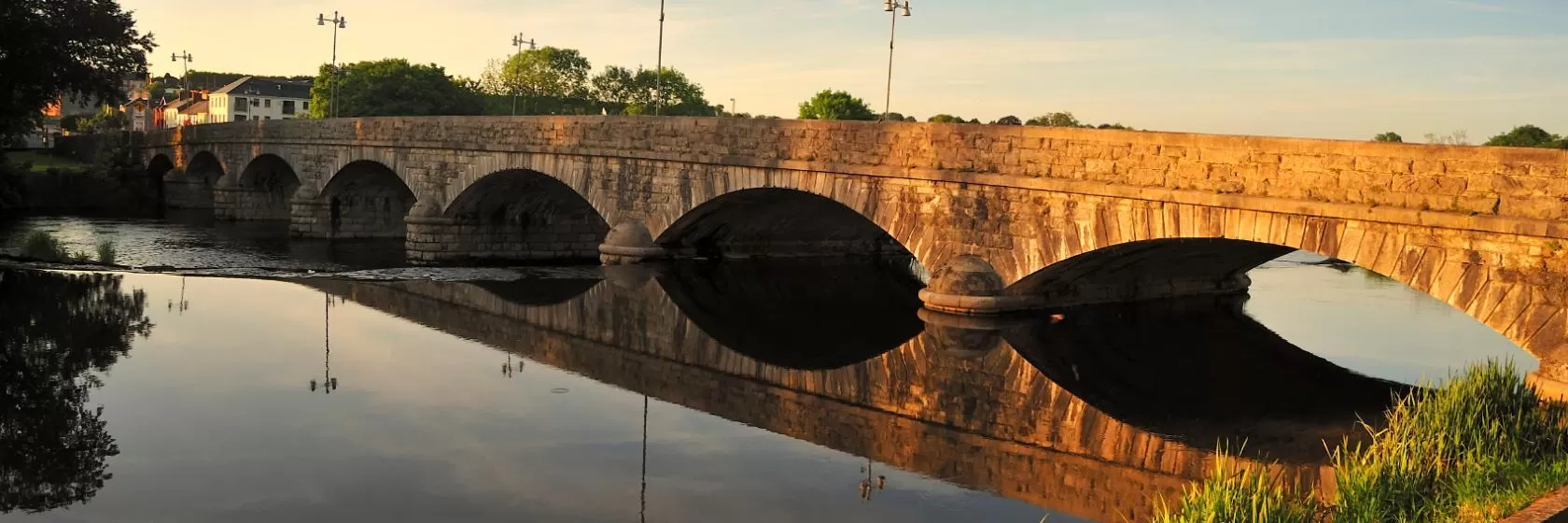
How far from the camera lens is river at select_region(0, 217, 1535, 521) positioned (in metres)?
11.0

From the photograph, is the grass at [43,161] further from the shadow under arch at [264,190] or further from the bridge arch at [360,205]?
the bridge arch at [360,205]

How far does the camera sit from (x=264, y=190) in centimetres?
4569

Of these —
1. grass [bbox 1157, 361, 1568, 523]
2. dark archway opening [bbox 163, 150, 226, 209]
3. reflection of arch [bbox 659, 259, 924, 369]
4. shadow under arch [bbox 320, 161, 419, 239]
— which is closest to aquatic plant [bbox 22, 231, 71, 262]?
shadow under arch [bbox 320, 161, 419, 239]

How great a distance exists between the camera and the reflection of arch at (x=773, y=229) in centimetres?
2631

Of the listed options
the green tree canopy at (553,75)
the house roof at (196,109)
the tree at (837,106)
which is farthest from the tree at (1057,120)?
the house roof at (196,109)

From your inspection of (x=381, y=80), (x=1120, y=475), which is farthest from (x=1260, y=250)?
(x=381, y=80)

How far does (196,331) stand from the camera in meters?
19.0

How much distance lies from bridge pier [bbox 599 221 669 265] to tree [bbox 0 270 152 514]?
8745 mm

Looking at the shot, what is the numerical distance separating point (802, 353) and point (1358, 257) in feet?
23.6

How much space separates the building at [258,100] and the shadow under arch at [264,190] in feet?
217

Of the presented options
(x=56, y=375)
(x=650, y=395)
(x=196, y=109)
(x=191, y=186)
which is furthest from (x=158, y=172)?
(x=196, y=109)

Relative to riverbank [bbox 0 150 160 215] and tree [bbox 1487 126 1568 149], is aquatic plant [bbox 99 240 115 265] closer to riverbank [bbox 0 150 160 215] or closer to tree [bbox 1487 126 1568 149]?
riverbank [bbox 0 150 160 215]

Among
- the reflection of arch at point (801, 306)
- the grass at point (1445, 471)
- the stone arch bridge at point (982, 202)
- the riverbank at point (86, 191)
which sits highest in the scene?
the stone arch bridge at point (982, 202)

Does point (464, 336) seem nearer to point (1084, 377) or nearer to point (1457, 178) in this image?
point (1084, 377)
